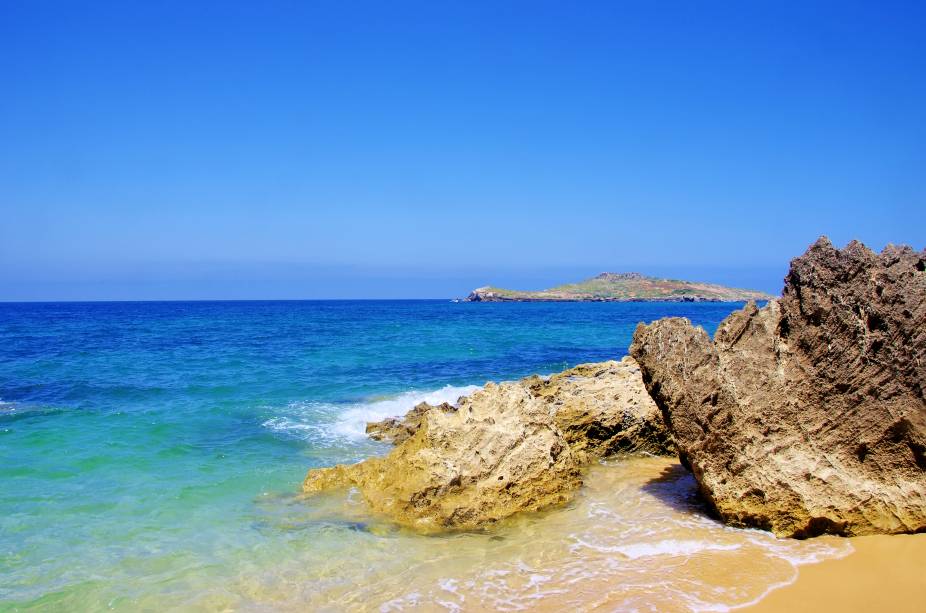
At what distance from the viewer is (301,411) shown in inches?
691

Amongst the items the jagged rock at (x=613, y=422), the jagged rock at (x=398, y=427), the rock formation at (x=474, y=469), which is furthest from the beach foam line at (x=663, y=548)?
the jagged rock at (x=398, y=427)

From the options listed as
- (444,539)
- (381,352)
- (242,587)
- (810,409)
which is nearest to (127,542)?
(242,587)

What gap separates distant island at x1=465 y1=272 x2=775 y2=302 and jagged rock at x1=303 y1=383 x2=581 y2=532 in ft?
494

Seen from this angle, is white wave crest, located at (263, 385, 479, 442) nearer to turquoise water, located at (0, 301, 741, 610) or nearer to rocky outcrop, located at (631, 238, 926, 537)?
turquoise water, located at (0, 301, 741, 610)

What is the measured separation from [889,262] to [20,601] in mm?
11239

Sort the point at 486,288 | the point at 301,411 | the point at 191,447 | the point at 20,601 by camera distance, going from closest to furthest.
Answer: the point at 20,601
the point at 191,447
the point at 301,411
the point at 486,288

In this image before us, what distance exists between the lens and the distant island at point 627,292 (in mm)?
155500

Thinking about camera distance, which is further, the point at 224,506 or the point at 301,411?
the point at 301,411

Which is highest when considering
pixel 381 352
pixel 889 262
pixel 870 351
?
pixel 889 262

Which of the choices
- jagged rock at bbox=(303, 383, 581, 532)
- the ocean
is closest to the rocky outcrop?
the ocean

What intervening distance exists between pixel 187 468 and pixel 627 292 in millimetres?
158657

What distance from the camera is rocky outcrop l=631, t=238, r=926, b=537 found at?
746cm

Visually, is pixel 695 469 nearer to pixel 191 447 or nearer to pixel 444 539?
pixel 444 539

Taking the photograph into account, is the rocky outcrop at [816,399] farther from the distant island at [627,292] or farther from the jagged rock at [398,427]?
the distant island at [627,292]
